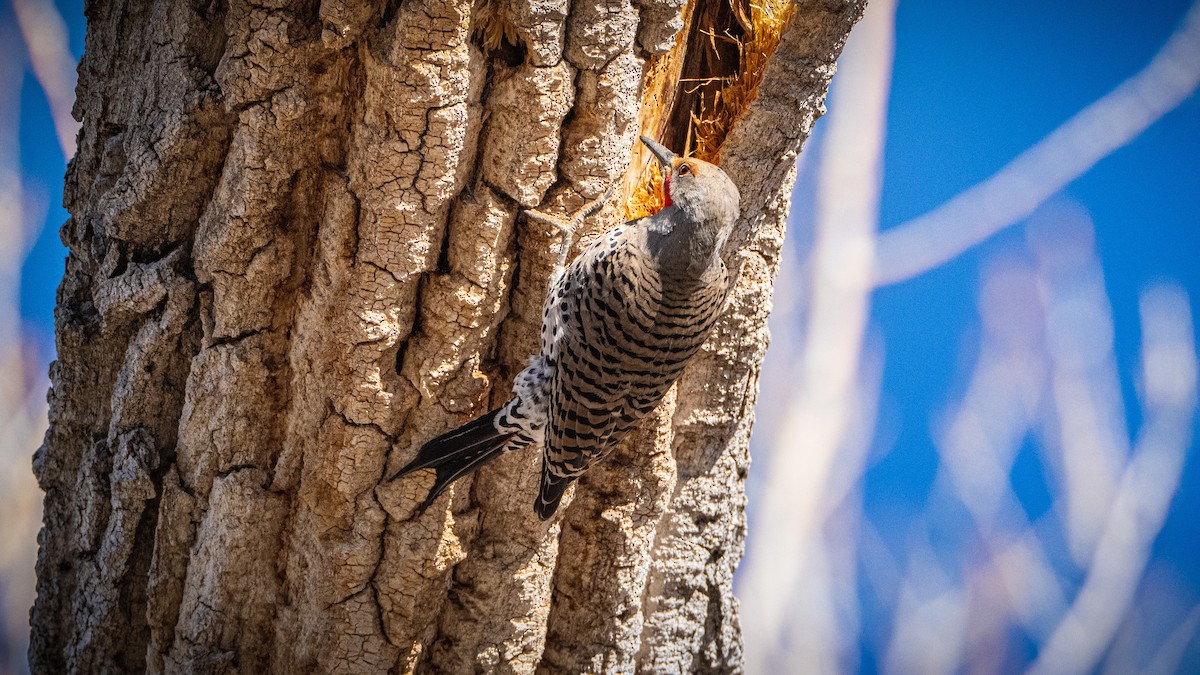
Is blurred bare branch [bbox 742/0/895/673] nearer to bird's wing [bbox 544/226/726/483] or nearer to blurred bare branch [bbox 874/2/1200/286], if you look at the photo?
blurred bare branch [bbox 874/2/1200/286]

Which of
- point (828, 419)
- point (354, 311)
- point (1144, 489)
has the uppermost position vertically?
point (828, 419)

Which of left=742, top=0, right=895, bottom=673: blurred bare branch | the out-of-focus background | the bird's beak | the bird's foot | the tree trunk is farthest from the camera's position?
left=742, top=0, right=895, bottom=673: blurred bare branch

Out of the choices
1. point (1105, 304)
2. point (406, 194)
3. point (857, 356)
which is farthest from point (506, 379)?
point (1105, 304)

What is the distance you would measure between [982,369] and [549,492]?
208 cm

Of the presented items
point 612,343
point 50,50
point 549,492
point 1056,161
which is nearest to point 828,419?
point 1056,161

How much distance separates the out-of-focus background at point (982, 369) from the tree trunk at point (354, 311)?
34.0 inches

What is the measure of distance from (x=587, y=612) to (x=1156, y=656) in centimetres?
285

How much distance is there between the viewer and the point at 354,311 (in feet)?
6.04

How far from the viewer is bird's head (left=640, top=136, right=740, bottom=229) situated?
6.43 feet

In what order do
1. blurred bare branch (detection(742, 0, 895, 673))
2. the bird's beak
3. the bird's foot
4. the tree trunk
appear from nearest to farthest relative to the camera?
A: the tree trunk → the bird's foot → the bird's beak → blurred bare branch (detection(742, 0, 895, 673))

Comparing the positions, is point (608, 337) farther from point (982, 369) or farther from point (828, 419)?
point (982, 369)

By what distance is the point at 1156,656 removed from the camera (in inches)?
137

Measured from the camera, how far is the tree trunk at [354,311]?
5.84 feet

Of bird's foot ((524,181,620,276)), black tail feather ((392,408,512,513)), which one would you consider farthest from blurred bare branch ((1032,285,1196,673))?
black tail feather ((392,408,512,513))
